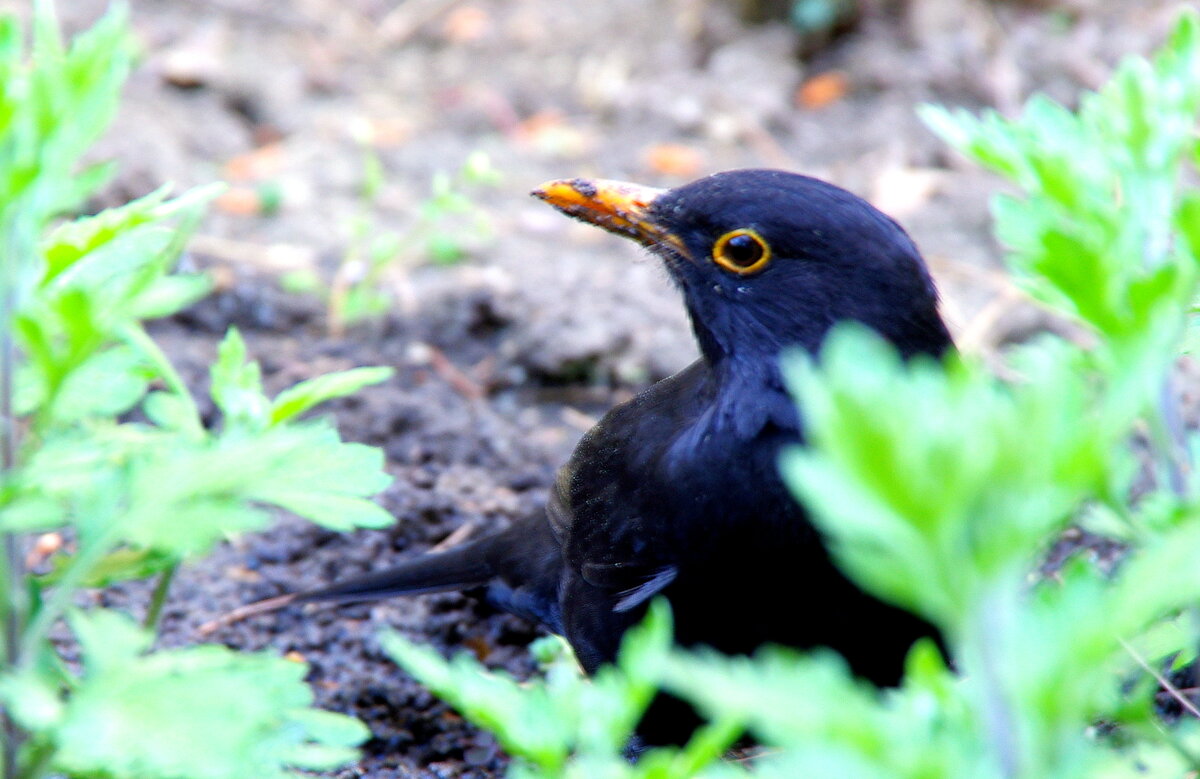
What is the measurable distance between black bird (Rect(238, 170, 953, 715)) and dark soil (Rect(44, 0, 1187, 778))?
0.58 m

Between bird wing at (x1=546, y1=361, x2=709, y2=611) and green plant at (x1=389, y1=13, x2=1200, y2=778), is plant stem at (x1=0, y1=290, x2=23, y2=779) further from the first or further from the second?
bird wing at (x1=546, y1=361, x2=709, y2=611)

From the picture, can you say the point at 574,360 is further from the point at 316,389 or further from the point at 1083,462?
the point at 1083,462

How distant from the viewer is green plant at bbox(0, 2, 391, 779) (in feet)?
4.59

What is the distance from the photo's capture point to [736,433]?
2.65 m

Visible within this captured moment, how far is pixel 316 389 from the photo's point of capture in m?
1.92

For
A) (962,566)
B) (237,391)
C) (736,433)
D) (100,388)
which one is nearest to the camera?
(962,566)

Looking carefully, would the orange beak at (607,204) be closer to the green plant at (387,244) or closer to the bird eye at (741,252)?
the bird eye at (741,252)

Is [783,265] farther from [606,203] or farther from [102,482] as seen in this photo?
[102,482]

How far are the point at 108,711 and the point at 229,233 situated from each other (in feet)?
12.8

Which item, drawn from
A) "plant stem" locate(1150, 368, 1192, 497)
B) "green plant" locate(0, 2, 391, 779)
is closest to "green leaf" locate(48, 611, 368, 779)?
"green plant" locate(0, 2, 391, 779)

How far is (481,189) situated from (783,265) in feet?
9.96

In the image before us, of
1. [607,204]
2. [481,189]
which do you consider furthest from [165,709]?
[481,189]

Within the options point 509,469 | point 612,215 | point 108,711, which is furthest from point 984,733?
point 509,469

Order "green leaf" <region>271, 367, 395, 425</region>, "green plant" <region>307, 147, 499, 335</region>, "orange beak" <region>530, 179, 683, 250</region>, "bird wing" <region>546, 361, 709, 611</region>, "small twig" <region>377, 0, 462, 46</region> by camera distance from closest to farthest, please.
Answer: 1. "green leaf" <region>271, 367, 395, 425</region>
2. "bird wing" <region>546, 361, 709, 611</region>
3. "orange beak" <region>530, 179, 683, 250</region>
4. "green plant" <region>307, 147, 499, 335</region>
5. "small twig" <region>377, 0, 462, 46</region>
